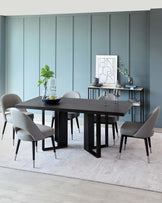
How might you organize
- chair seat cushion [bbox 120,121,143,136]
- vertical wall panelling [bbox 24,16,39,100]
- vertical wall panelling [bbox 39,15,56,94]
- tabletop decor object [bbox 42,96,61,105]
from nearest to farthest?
chair seat cushion [bbox 120,121,143,136] < tabletop decor object [bbox 42,96,61,105] < vertical wall panelling [bbox 39,15,56,94] < vertical wall panelling [bbox 24,16,39,100]

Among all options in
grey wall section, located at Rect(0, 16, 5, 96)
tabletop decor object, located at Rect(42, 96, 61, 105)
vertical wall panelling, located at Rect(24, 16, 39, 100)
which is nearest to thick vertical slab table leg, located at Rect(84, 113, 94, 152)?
tabletop decor object, located at Rect(42, 96, 61, 105)

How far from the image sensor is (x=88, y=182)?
3904 millimetres

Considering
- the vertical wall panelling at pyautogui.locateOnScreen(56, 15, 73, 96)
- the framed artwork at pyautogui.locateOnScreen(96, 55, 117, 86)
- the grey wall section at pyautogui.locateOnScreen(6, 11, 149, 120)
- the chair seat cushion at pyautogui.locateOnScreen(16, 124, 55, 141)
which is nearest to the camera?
the chair seat cushion at pyautogui.locateOnScreen(16, 124, 55, 141)

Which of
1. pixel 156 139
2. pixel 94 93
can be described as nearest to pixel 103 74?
pixel 94 93

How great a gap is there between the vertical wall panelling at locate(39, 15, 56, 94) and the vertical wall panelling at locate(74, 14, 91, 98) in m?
0.65

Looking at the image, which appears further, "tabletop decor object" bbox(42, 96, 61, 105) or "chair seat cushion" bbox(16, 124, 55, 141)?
"tabletop decor object" bbox(42, 96, 61, 105)

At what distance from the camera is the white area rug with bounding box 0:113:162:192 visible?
4.03 meters

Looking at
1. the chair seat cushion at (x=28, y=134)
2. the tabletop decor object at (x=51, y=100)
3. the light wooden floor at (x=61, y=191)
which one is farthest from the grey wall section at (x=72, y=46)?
the light wooden floor at (x=61, y=191)

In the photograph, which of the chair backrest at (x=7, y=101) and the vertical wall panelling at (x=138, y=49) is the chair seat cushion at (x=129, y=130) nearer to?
the chair backrest at (x=7, y=101)

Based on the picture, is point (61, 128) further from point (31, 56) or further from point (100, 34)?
point (31, 56)

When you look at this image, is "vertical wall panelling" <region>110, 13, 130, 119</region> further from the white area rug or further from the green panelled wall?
the white area rug

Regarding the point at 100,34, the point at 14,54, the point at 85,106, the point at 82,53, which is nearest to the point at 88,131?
the point at 85,106

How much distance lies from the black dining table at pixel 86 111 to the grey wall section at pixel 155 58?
1802 millimetres

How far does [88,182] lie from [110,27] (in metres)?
4.59
